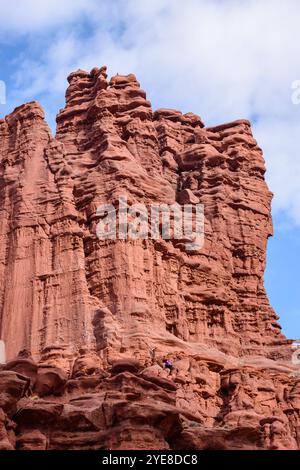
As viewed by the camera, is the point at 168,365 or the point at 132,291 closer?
the point at 168,365

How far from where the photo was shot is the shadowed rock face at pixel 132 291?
3816 cm

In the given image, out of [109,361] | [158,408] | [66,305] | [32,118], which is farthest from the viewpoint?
[32,118]

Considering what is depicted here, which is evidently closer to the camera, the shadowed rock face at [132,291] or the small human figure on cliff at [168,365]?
the shadowed rock face at [132,291]

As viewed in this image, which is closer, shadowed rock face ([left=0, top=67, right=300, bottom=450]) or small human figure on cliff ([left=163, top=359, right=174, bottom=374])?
shadowed rock face ([left=0, top=67, right=300, bottom=450])

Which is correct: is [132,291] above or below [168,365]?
above

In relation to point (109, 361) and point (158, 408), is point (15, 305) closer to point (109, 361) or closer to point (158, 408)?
point (109, 361)

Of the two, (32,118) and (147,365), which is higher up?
(32,118)

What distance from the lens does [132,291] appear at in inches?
2135

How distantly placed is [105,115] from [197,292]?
509 inches

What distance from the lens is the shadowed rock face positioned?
125 feet

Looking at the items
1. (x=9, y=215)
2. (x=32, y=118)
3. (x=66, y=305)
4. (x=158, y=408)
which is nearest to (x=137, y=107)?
(x=32, y=118)
